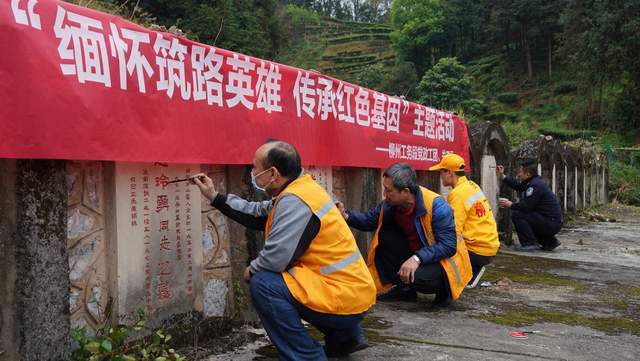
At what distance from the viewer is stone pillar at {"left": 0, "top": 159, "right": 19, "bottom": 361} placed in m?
2.42

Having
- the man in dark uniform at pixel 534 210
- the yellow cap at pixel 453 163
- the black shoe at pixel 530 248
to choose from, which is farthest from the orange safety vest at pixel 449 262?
the black shoe at pixel 530 248

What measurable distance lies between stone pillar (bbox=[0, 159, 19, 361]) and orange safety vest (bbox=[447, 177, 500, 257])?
367 cm

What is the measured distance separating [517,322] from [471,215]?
1.12 metres

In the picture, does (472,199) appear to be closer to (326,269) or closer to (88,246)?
(326,269)

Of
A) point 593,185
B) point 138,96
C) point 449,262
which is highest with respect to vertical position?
point 138,96

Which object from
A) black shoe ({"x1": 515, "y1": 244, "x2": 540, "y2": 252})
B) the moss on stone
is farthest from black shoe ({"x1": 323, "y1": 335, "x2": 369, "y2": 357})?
black shoe ({"x1": 515, "y1": 244, "x2": 540, "y2": 252})

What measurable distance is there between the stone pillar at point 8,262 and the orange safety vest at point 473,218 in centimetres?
367

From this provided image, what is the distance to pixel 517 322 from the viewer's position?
4.38 metres

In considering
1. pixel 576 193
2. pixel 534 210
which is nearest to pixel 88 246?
pixel 534 210

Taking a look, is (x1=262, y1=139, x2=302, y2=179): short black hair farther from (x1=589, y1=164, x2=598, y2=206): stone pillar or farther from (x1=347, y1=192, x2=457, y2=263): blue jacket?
(x1=589, y1=164, x2=598, y2=206): stone pillar

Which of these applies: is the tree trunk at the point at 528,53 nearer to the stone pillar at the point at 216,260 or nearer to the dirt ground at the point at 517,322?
the dirt ground at the point at 517,322

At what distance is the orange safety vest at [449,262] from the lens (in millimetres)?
4359

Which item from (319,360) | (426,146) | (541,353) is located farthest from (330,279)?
(426,146)

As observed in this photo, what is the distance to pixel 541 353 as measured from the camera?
3.58 m
